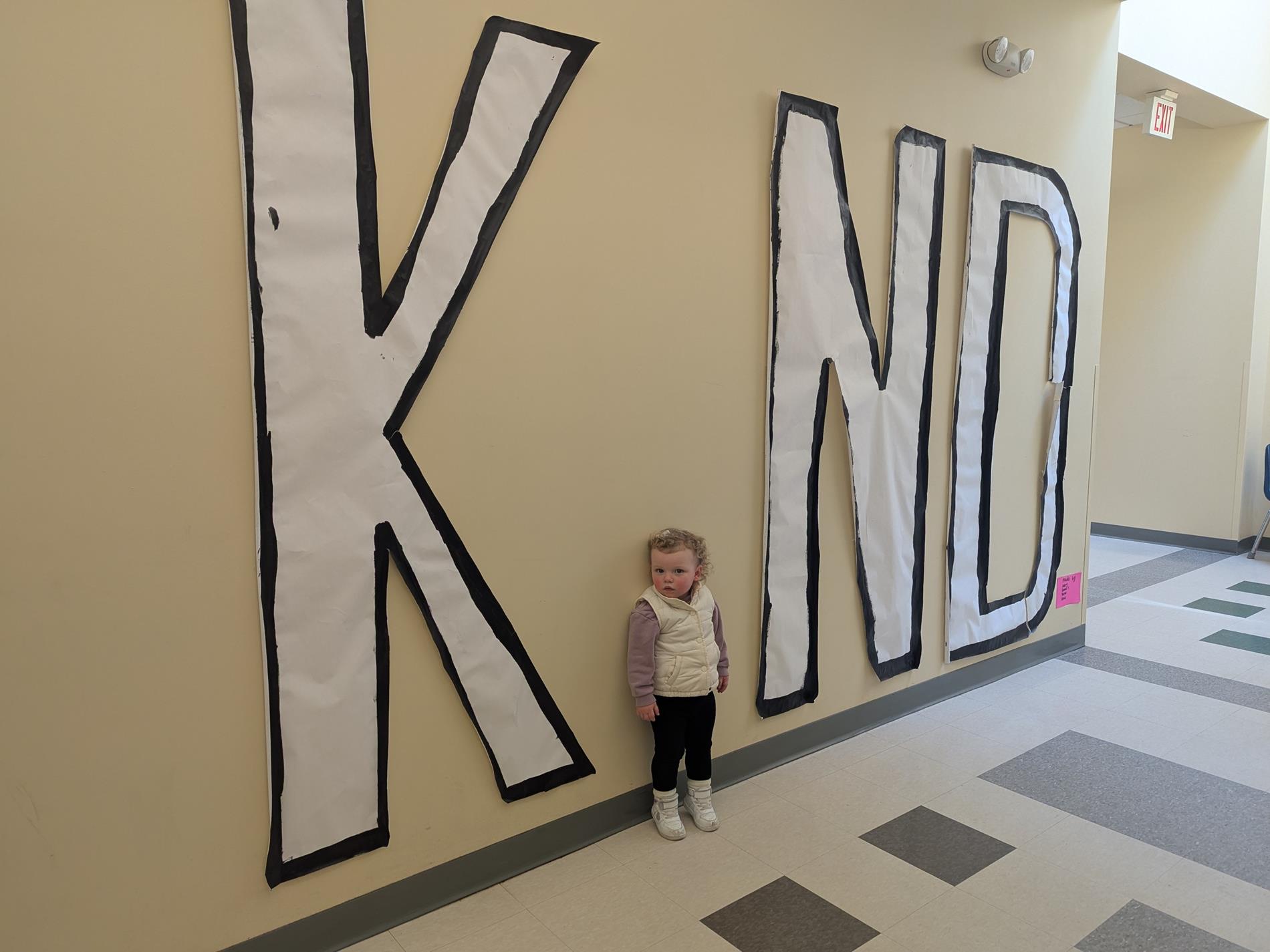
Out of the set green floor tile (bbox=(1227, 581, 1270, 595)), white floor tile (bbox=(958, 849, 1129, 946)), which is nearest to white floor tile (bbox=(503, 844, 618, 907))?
white floor tile (bbox=(958, 849, 1129, 946))

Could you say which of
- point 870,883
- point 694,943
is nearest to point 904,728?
point 870,883

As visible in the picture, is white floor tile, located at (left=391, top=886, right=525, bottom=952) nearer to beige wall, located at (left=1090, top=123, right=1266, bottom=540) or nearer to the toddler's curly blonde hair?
the toddler's curly blonde hair

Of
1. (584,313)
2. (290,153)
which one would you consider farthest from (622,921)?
(290,153)

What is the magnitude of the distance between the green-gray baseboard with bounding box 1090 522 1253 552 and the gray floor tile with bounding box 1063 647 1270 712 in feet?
7.48

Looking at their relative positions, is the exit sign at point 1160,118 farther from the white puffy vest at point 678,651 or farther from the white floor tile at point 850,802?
the white puffy vest at point 678,651

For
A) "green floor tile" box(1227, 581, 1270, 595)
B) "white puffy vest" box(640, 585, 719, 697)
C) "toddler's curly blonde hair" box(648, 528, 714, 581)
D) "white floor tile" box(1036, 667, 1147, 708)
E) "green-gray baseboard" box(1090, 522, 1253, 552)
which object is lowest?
"white floor tile" box(1036, 667, 1147, 708)

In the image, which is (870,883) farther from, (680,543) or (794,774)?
(680,543)

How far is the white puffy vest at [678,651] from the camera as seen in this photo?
7.66ft

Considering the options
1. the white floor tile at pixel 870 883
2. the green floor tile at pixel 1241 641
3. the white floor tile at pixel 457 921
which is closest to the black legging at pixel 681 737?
the white floor tile at pixel 870 883

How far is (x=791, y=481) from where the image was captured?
108 inches

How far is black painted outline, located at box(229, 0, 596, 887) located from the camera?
1.73m

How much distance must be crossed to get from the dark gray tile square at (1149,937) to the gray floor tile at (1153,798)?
0.33m

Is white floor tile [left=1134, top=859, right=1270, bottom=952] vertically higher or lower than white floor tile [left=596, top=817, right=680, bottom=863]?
higher

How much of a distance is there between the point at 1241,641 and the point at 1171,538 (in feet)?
8.05
